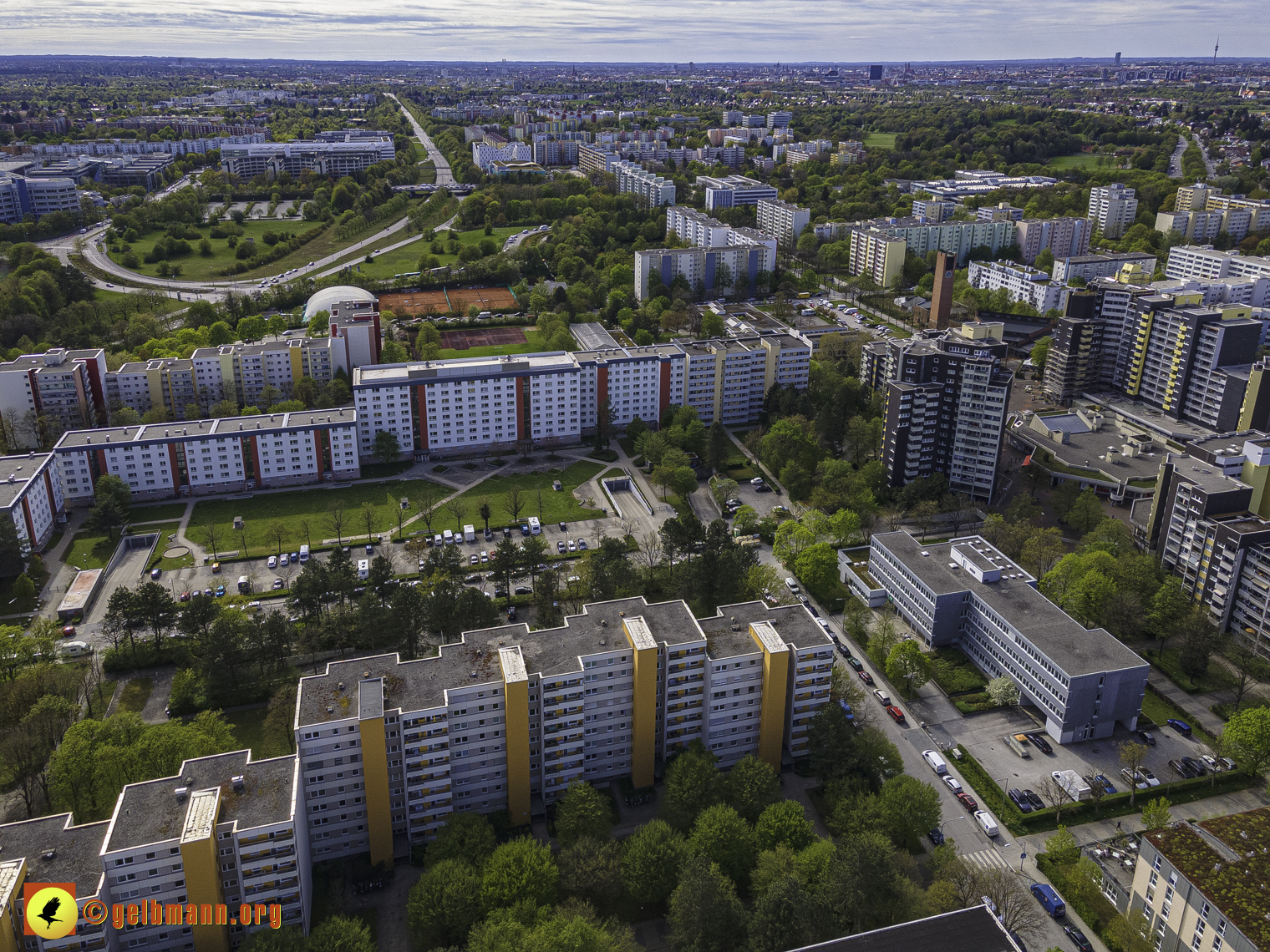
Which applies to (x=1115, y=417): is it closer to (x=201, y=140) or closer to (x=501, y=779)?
(x=501, y=779)

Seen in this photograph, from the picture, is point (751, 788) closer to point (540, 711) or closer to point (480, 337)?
point (540, 711)

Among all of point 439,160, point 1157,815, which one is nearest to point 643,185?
point 439,160

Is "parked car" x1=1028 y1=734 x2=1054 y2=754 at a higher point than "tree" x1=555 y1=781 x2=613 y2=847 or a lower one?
lower

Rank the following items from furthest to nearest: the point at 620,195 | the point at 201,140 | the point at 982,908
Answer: the point at 201,140
the point at 620,195
the point at 982,908

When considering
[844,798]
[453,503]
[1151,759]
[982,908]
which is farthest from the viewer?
[453,503]

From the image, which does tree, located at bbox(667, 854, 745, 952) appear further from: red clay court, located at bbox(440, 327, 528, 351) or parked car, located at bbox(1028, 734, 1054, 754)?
red clay court, located at bbox(440, 327, 528, 351)

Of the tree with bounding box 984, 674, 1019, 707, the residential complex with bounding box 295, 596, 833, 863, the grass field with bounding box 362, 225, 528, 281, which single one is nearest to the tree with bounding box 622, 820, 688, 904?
the residential complex with bounding box 295, 596, 833, 863

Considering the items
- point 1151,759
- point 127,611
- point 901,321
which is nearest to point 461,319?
point 901,321

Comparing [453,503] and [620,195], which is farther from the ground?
[620,195]
